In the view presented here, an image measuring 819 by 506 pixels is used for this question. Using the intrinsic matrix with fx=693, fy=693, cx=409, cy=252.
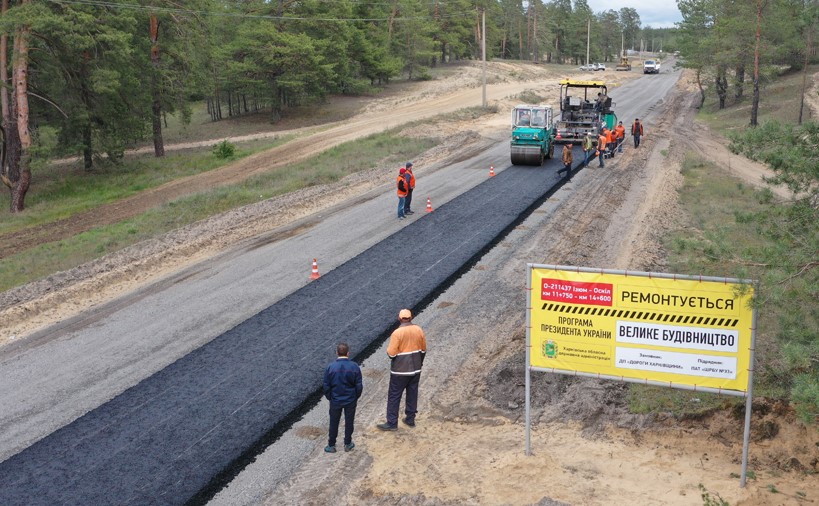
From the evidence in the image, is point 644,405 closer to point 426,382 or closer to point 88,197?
point 426,382

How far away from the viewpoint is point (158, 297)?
16.7m

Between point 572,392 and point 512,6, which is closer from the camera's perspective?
point 572,392

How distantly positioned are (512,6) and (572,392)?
12555cm

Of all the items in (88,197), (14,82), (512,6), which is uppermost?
(512,6)

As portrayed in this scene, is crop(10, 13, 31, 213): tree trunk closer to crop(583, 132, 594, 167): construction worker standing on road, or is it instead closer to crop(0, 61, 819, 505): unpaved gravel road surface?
crop(0, 61, 819, 505): unpaved gravel road surface

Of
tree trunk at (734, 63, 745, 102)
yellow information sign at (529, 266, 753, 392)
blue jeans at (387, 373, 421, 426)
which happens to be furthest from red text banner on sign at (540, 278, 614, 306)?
tree trunk at (734, 63, 745, 102)

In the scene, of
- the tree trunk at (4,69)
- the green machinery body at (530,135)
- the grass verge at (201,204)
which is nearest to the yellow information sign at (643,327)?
the grass verge at (201,204)

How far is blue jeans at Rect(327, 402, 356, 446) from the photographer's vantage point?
9.25m

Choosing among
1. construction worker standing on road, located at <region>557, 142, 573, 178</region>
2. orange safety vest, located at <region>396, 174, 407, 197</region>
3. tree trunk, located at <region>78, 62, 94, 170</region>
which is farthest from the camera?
tree trunk, located at <region>78, 62, 94, 170</region>

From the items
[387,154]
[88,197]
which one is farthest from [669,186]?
[88,197]

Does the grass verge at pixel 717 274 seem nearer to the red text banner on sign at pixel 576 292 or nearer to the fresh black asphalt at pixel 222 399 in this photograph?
the red text banner on sign at pixel 576 292

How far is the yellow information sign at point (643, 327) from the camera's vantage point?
801 cm

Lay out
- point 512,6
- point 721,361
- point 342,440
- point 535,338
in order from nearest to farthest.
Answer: point 721,361 → point 535,338 → point 342,440 → point 512,6

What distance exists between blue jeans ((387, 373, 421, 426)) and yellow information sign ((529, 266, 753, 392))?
1.90 metres
